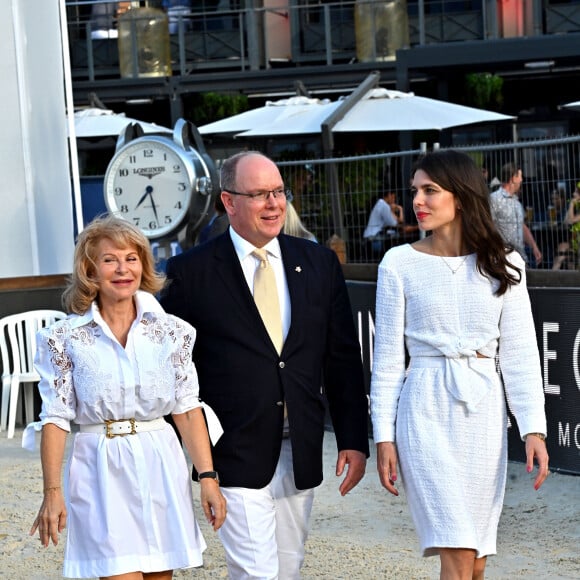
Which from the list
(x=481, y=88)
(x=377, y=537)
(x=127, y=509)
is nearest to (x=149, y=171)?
(x=377, y=537)

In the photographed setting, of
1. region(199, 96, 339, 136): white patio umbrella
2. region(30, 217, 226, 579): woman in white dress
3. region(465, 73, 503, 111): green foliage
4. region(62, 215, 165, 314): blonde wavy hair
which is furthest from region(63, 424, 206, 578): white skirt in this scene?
region(465, 73, 503, 111): green foliage

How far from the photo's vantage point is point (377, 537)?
677 cm

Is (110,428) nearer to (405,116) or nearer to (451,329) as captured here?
(451,329)

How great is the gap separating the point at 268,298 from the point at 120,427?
2.40 feet

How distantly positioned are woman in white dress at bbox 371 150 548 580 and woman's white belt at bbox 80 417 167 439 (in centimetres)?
A: 74

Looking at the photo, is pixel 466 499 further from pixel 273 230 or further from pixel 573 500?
pixel 573 500

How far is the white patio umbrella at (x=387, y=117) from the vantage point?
1734cm

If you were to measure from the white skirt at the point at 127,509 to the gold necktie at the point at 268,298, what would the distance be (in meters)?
0.56

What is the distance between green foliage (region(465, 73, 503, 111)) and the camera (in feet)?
73.2

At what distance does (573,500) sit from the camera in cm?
735

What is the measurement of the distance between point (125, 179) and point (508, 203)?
9.76 ft


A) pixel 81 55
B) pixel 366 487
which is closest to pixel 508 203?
pixel 366 487

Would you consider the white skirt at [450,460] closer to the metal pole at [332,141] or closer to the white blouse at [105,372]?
the white blouse at [105,372]

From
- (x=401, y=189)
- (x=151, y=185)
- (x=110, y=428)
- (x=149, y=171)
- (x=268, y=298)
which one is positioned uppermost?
(x=149, y=171)
